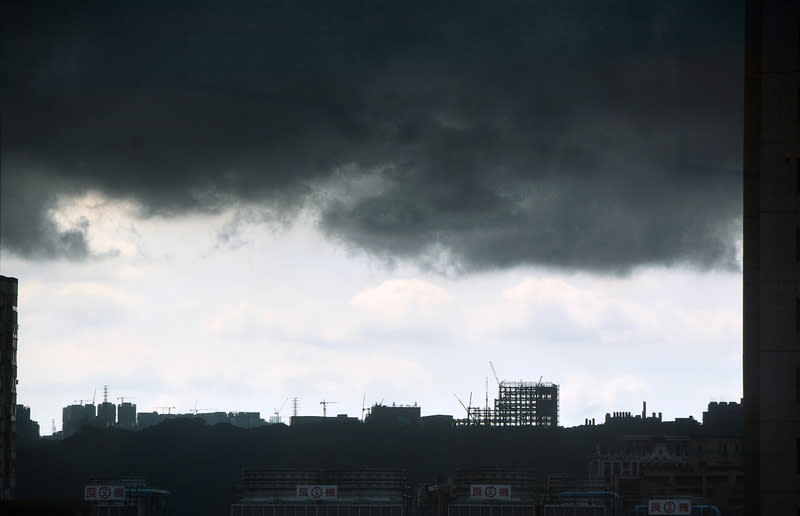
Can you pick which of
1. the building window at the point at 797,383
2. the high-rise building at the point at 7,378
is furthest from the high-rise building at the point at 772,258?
the high-rise building at the point at 7,378

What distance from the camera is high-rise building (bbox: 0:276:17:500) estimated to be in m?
111

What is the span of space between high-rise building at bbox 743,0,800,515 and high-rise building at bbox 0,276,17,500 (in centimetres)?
6128

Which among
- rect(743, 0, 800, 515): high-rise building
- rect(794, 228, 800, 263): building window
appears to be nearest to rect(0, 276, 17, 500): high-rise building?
rect(743, 0, 800, 515): high-rise building

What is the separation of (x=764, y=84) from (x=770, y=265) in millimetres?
8614

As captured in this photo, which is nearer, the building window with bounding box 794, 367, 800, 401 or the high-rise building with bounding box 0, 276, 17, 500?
the building window with bounding box 794, 367, 800, 401

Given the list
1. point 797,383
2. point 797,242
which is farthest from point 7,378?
point 797,242

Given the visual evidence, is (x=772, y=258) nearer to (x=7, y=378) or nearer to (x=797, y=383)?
(x=797, y=383)

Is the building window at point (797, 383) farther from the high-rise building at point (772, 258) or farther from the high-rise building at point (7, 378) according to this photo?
the high-rise building at point (7, 378)

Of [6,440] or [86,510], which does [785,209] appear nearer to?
[86,510]

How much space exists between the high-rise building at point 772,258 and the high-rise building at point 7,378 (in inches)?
2413

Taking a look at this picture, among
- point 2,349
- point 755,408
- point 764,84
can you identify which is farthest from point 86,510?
point 2,349

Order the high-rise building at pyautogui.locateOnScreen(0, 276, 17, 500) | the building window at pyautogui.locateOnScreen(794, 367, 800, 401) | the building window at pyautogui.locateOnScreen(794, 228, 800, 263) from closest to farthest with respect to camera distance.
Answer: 1. the building window at pyautogui.locateOnScreen(794, 367, 800, 401)
2. the building window at pyautogui.locateOnScreen(794, 228, 800, 263)
3. the high-rise building at pyautogui.locateOnScreen(0, 276, 17, 500)

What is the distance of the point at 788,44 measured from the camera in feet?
230

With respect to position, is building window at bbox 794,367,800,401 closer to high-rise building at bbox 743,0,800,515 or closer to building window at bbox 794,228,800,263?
high-rise building at bbox 743,0,800,515
